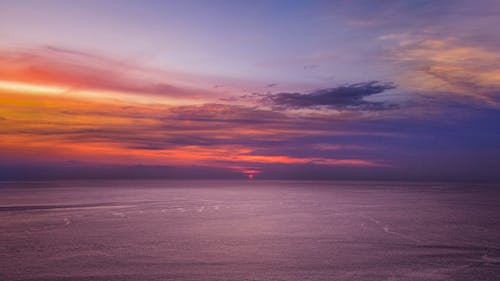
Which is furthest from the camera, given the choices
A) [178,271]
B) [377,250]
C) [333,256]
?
[377,250]

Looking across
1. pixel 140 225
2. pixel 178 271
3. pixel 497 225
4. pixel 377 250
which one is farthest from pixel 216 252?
pixel 497 225

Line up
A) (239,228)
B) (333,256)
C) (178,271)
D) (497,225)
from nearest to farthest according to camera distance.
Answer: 1. (178,271)
2. (333,256)
3. (239,228)
4. (497,225)

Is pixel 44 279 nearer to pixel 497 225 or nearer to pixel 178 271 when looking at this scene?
pixel 178 271

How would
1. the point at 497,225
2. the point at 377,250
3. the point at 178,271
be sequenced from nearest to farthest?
the point at 178,271
the point at 377,250
the point at 497,225

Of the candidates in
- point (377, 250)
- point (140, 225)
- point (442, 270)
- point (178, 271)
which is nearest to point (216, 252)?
point (178, 271)

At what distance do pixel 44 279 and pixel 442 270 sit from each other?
40.8 feet

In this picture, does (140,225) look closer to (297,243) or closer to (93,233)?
(93,233)

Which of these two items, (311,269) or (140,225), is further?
(140,225)

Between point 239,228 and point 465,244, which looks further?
point 239,228

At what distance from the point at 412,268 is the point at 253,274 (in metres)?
5.41

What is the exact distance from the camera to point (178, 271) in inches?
591

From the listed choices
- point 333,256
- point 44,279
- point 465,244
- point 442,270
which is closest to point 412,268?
point 442,270

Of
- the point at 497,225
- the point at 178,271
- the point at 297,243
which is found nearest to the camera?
the point at 178,271

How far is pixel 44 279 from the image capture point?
13.9 metres
